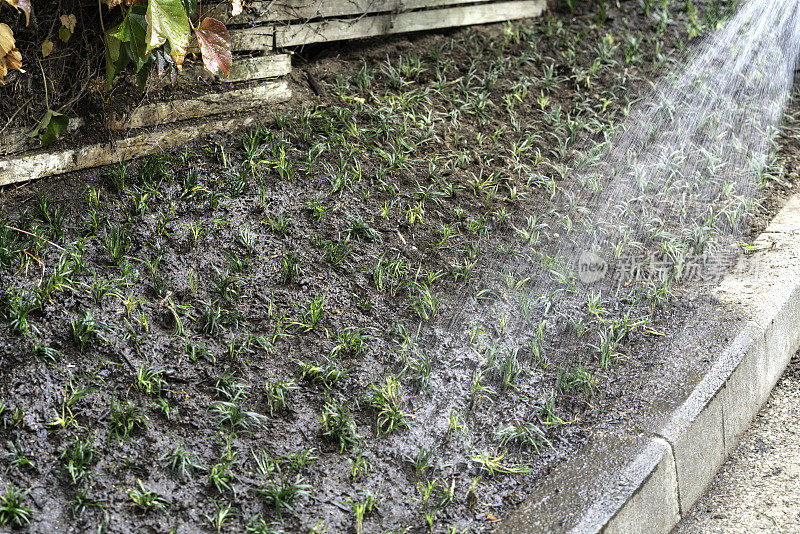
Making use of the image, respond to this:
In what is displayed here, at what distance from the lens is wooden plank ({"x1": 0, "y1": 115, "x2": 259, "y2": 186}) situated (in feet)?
10.6

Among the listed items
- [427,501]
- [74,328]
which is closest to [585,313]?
[427,501]

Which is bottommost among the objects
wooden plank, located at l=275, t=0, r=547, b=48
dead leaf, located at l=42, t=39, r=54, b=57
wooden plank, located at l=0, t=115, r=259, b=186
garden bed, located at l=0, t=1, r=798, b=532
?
garden bed, located at l=0, t=1, r=798, b=532

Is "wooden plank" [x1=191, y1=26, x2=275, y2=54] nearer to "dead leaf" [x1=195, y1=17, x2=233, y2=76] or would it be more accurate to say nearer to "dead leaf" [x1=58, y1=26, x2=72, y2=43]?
"dead leaf" [x1=195, y1=17, x2=233, y2=76]

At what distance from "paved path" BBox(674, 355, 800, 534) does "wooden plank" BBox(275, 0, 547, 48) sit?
10.1 ft

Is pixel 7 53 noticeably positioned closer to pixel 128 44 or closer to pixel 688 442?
pixel 128 44

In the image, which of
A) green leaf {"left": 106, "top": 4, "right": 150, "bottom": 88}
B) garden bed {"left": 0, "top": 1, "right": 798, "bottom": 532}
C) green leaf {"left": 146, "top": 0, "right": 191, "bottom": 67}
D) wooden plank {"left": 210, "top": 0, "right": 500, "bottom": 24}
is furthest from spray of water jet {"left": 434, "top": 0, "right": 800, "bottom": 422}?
green leaf {"left": 106, "top": 4, "right": 150, "bottom": 88}

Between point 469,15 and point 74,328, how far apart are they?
3.49 m

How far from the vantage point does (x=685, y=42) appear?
17.2ft

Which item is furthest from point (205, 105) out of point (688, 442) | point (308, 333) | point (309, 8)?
point (688, 442)

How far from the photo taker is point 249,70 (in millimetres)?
3902

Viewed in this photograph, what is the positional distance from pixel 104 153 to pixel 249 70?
92 cm

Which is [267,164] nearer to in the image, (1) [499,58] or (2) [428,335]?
(2) [428,335]

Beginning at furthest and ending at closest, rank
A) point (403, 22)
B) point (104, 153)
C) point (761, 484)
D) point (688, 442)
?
point (403, 22) → point (104, 153) → point (761, 484) → point (688, 442)

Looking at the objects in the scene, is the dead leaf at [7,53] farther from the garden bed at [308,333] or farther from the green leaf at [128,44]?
the garden bed at [308,333]
